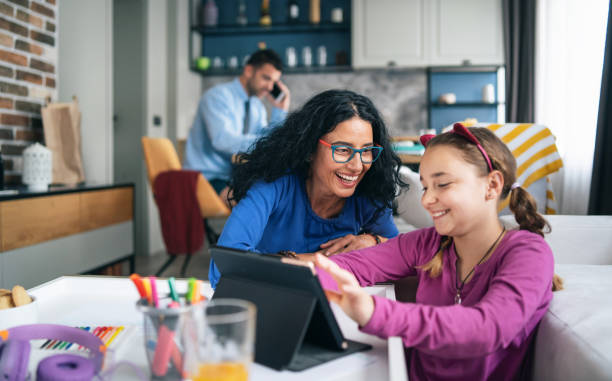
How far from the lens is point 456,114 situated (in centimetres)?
547

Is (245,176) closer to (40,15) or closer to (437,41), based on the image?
(40,15)

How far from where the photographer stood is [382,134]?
1499mm

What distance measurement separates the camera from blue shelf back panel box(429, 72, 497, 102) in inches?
214

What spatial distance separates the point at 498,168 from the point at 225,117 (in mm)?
2491

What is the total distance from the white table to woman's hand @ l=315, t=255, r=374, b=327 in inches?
2.1

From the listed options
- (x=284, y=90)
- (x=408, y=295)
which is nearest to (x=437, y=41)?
(x=284, y=90)

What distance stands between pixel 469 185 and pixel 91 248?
245cm

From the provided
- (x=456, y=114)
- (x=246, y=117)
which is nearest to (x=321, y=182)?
(x=246, y=117)

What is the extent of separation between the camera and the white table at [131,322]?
2.14 ft

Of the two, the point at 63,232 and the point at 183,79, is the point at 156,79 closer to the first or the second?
the point at 183,79

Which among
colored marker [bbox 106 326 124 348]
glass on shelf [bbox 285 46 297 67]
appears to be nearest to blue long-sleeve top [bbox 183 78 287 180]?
glass on shelf [bbox 285 46 297 67]

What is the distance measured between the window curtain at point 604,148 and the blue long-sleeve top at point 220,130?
189 centimetres

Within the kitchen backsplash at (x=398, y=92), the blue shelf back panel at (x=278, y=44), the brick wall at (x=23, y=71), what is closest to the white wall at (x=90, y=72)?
the brick wall at (x=23, y=71)

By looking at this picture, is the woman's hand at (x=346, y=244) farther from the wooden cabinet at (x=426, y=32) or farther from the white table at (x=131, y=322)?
the wooden cabinet at (x=426, y=32)
